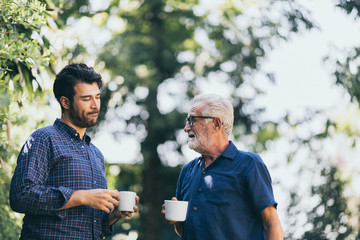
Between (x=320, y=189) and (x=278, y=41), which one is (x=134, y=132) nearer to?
(x=278, y=41)

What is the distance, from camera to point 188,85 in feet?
36.2

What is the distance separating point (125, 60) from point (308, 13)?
154 inches

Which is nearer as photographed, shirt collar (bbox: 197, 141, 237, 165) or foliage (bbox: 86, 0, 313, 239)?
shirt collar (bbox: 197, 141, 237, 165)

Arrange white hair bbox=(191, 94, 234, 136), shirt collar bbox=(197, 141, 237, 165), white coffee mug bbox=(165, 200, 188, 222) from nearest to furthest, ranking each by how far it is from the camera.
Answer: white coffee mug bbox=(165, 200, 188, 222) < shirt collar bbox=(197, 141, 237, 165) < white hair bbox=(191, 94, 234, 136)

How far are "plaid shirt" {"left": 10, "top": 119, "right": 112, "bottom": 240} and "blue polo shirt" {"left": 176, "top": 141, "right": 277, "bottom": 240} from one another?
0.58 m

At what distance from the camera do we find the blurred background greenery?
8242mm

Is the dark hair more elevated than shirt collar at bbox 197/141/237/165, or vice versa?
the dark hair

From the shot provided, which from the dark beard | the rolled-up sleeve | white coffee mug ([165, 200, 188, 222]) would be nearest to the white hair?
white coffee mug ([165, 200, 188, 222])

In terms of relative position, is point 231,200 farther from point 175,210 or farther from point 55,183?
point 55,183

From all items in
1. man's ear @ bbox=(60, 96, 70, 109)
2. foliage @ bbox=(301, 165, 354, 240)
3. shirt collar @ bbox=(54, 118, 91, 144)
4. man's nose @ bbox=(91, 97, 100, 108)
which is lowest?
foliage @ bbox=(301, 165, 354, 240)

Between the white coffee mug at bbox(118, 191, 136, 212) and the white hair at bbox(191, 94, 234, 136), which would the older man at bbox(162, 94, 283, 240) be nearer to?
the white hair at bbox(191, 94, 234, 136)

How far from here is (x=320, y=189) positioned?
7.86 m

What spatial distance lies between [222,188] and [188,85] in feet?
26.8

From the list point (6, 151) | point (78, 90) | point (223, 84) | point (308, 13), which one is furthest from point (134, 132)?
point (78, 90)
